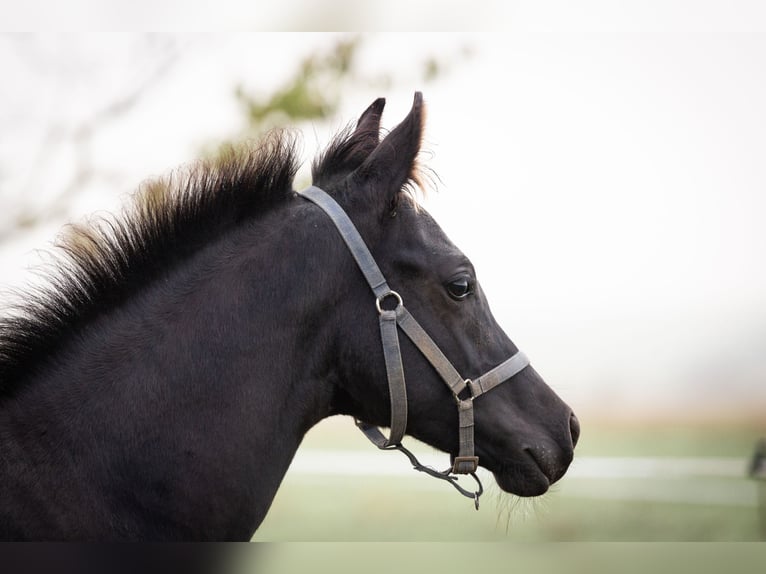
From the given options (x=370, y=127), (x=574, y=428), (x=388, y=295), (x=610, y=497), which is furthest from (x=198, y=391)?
(x=610, y=497)

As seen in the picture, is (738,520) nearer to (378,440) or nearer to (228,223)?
(378,440)

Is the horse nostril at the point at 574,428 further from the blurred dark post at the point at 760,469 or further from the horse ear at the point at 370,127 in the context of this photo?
the blurred dark post at the point at 760,469

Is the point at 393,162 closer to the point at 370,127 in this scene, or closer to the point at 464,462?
the point at 370,127

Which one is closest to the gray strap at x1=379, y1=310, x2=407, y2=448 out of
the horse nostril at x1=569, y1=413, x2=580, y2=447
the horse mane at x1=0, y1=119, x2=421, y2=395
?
the horse mane at x1=0, y1=119, x2=421, y2=395

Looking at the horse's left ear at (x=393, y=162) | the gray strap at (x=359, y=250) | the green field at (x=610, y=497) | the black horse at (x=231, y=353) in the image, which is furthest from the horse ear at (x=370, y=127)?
the green field at (x=610, y=497)

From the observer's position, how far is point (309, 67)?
23.8 ft

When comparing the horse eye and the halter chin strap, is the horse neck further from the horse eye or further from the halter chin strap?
the horse eye

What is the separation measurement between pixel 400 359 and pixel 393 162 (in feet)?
2.26

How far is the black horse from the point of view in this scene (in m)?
2.24

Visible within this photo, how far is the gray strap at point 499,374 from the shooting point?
8.43 feet

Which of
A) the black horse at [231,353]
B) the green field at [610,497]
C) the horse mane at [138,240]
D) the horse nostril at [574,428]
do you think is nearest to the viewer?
the black horse at [231,353]

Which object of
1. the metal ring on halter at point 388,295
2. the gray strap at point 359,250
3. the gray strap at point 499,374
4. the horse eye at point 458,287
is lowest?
the gray strap at point 499,374

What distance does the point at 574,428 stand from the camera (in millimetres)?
2746

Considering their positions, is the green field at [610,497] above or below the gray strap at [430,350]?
below
